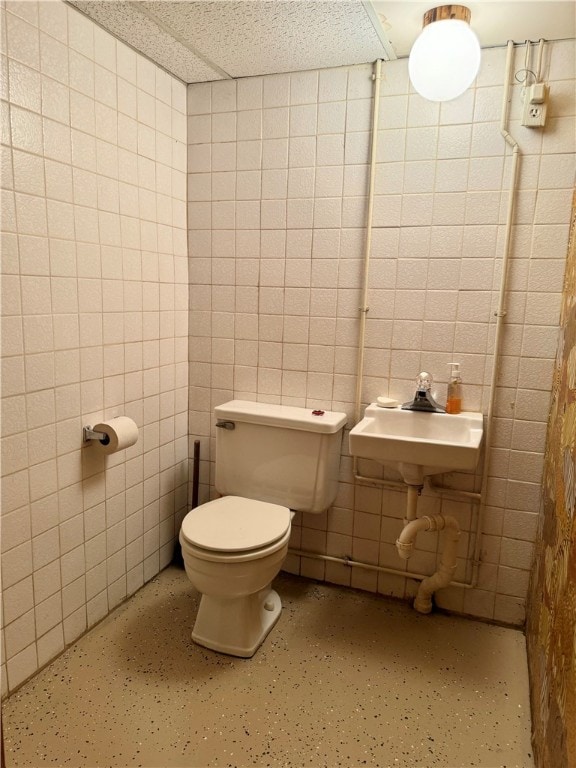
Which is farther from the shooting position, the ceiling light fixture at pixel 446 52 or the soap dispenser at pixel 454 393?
the soap dispenser at pixel 454 393

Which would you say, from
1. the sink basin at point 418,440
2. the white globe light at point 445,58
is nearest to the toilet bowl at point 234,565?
the sink basin at point 418,440

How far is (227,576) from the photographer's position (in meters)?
1.73

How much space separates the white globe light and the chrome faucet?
37.1 inches

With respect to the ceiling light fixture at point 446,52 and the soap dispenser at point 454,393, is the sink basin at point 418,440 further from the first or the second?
the ceiling light fixture at point 446,52

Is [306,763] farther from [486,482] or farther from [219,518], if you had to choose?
[486,482]

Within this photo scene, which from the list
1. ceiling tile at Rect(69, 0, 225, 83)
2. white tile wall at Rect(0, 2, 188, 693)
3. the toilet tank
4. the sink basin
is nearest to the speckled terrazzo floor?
white tile wall at Rect(0, 2, 188, 693)

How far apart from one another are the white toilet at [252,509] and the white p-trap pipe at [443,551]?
0.35 metres

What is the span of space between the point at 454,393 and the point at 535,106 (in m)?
1.00

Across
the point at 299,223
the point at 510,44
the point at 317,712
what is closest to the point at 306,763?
the point at 317,712

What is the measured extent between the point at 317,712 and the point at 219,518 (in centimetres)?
68

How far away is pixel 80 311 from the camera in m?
1.77

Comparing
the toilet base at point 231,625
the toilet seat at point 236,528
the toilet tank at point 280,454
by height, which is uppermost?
the toilet tank at point 280,454

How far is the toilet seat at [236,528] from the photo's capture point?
173 cm

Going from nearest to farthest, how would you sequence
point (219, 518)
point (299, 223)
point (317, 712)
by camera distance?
point (317, 712) → point (219, 518) → point (299, 223)
